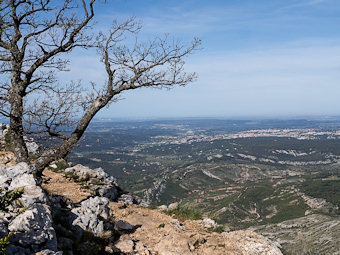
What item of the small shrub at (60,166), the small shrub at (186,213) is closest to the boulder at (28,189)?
the small shrub at (186,213)

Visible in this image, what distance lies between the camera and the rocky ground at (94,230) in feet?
17.6

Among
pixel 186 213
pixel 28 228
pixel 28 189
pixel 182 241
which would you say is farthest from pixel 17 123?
pixel 186 213

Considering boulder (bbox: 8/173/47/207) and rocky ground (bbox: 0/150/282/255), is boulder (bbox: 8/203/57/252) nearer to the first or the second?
rocky ground (bbox: 0/150/282/255)

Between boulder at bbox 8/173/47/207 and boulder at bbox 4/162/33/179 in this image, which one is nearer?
boulder at bbox 8/173/47/207

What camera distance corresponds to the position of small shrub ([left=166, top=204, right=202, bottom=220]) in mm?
11544

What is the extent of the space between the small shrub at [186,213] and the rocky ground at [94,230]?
534 millimetres

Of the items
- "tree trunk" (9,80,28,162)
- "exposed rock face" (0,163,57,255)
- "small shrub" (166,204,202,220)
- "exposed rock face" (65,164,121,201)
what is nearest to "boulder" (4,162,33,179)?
"exposed rock face" (0,163,57,255)

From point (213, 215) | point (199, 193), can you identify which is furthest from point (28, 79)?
point (199, 193)

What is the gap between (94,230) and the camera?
7.57 m

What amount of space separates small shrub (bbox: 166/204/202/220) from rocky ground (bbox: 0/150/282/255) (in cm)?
53

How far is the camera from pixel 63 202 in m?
9.09

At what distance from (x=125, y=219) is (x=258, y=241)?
4.90 metres

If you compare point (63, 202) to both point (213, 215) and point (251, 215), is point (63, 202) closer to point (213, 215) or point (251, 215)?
point (213, 215)

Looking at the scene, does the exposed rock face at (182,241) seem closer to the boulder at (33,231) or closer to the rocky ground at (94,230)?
the rocky ground at (94,230)
